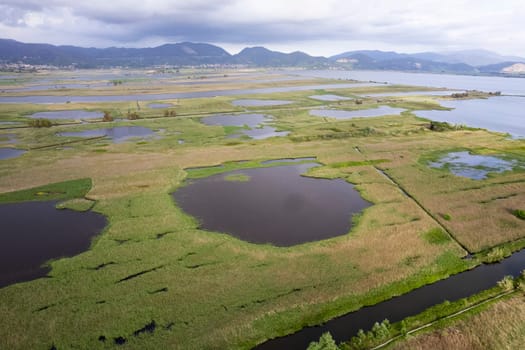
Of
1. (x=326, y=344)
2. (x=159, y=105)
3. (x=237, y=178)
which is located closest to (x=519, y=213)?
(x=326, y=344)

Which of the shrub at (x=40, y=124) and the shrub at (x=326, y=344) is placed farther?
the shrub at (x=40, y=124)

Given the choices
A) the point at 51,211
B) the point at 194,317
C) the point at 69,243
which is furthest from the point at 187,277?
the point at 51,211

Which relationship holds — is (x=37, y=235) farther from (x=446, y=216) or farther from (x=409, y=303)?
(x=446, y=216)

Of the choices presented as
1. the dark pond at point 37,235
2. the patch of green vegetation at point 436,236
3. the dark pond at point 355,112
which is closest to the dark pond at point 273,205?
the patch of green vegetation at point 436,236

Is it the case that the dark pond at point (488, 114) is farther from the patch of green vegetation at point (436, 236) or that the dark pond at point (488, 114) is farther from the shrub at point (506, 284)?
the shrub at point (506, 284)

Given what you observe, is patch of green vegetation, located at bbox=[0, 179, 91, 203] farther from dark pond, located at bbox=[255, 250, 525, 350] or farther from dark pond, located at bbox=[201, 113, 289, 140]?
dark pond, located at bbox=[201, 113, 289, 140]

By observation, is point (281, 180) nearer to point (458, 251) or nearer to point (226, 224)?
point (226, 224)
